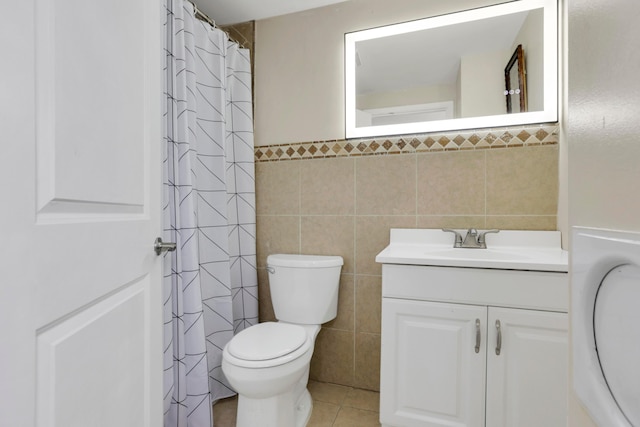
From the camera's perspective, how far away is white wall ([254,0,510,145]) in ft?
5.89

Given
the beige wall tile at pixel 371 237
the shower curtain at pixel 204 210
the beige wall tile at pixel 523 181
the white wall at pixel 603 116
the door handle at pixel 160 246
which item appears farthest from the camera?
the beige wall tile at pixel 371 237

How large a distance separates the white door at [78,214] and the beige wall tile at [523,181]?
153cm

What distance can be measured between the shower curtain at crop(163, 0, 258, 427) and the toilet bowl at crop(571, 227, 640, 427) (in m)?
1.30

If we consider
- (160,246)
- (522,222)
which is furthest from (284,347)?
(522,222)

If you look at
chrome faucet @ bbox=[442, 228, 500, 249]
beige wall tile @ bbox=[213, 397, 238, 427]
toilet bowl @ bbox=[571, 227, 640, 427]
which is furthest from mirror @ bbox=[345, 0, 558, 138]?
beige wall tile @ bbox=[213, 397, 238, 427]

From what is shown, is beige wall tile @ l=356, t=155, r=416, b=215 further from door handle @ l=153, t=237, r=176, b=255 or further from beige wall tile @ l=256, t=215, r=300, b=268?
door handle @ l=153, t=237, r=176, b=255

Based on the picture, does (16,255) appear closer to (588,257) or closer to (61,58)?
(61,58)

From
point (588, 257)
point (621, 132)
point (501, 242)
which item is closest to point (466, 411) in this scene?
point (501, 242)

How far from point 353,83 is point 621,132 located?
1617 millimetres

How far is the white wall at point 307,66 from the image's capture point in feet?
5.89

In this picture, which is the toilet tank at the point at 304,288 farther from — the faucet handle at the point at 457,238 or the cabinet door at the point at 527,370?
the cabinet door at the point at 527,370

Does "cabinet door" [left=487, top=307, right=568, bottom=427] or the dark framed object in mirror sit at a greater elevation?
the dark framed object in mirror

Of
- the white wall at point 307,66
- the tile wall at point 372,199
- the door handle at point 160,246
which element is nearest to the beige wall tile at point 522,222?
the tile wall at point 372,199

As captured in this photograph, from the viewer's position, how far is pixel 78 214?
558mm
